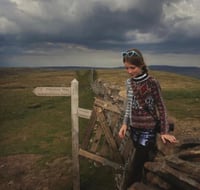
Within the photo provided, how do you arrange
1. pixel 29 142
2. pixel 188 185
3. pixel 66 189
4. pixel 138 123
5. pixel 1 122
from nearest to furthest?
pixel 188 185
pixel 138 123
pixel 66 189
pixel 29 142
pixel 1 122

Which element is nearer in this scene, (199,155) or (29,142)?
(199,155)

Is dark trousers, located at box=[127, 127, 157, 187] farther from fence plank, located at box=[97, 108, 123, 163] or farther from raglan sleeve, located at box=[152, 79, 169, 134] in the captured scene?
fence plank, located at box=[97, 108, 123, 163]

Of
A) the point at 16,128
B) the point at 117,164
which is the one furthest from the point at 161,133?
the point at 16,128

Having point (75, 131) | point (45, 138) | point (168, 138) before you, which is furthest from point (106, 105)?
point (45, 138)

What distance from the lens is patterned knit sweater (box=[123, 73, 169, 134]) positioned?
484 cm

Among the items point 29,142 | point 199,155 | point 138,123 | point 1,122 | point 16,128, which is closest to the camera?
point 199,155

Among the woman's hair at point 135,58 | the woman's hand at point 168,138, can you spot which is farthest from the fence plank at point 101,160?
the woman's hair at point 135,58

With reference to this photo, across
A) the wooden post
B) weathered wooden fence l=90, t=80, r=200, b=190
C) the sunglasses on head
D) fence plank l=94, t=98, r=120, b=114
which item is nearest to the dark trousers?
weathered wooden fence l=90, t=80, r=200, b=190

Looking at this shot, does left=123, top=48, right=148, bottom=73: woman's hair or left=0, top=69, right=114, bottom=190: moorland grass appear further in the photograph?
left=0, top=69, right=114, bottom=190: moorland grass

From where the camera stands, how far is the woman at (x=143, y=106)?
482 centimetres

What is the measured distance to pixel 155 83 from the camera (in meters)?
4.85

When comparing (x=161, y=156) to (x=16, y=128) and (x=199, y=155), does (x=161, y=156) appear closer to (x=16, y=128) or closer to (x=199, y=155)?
(x=199, y=155)

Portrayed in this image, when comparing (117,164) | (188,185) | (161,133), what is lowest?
(117,164)

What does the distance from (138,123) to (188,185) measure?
1317mm
